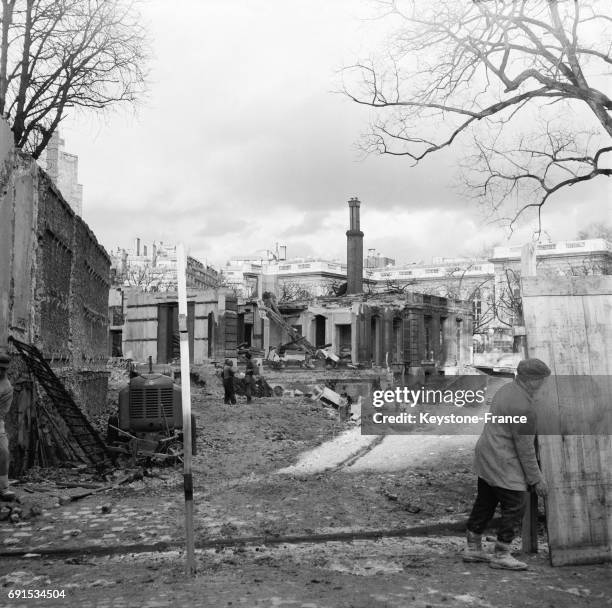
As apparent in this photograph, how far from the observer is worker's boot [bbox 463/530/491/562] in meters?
5.43

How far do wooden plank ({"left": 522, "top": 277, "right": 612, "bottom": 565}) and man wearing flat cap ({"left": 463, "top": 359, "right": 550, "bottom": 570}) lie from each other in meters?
0.29

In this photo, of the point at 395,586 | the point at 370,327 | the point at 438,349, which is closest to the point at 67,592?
the point at 395,586

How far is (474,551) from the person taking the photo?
5.49 metres

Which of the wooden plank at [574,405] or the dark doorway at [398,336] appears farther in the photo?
the dark doorway at [398,336]

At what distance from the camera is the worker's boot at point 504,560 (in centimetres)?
527

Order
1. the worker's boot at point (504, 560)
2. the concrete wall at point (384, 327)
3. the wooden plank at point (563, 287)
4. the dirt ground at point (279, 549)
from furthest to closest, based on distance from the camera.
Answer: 1. the concrete wall at point (384, 327)
2. the wooden plank at point (563, 287)
3. the worker's boot at point (504, 560)
4. the dirt ground at point (279, 549)

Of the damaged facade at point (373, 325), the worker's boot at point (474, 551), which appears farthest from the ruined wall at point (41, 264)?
the damaged facade at point (373, 325)

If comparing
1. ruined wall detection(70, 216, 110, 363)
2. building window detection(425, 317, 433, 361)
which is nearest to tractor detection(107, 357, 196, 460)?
ruined wall detection(70, 216, 110, 363)

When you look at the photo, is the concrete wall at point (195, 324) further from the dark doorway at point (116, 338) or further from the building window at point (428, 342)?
the building window at point (428, 342)

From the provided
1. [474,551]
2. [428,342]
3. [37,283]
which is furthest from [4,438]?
[428,342]

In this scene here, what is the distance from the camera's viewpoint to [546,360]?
5.78 m

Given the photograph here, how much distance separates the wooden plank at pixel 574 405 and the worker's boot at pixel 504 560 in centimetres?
34

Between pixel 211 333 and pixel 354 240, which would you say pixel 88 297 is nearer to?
pixel 211 333

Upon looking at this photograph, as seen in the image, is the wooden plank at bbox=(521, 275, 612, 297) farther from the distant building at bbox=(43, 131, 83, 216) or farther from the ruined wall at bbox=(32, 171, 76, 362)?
the distant building at bbox=(43, 131, 83, 216)
